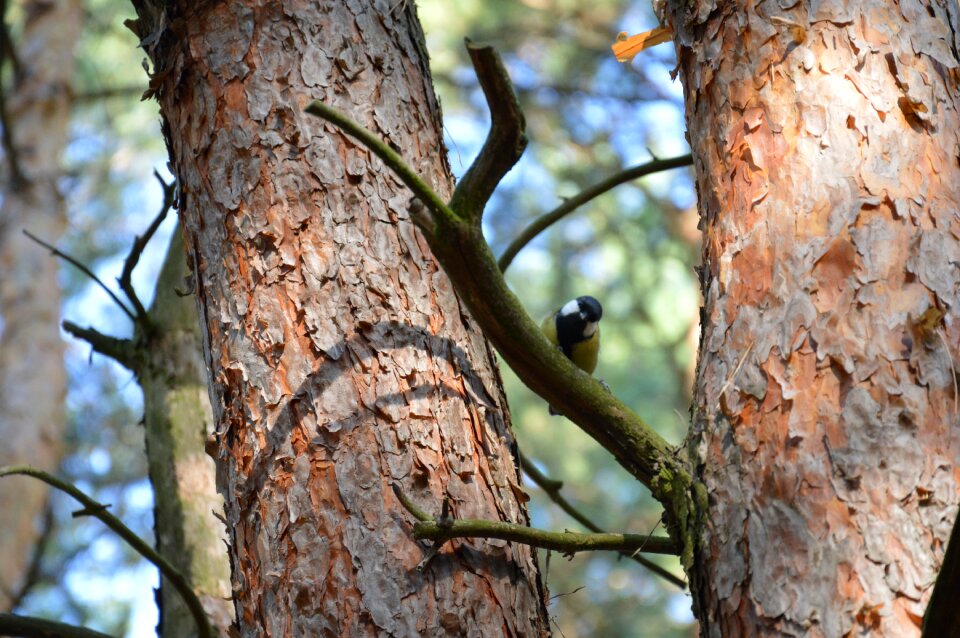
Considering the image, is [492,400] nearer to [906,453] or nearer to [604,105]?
[906,453]

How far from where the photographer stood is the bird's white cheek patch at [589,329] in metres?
4.38

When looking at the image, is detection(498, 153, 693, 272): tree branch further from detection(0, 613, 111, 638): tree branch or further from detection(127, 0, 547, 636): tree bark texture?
detection(0, 613, 111, 638): tree branch

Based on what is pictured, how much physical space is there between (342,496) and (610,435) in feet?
1.71

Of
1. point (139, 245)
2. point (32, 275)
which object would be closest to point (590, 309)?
point (139, 245)

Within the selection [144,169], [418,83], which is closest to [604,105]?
[144,169]

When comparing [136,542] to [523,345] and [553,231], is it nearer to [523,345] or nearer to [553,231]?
[523,345]

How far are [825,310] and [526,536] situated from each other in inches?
24.7

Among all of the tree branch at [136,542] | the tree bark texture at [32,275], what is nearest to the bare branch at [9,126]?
the tree bark texture at [32,275]

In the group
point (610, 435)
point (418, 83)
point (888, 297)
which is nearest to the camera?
point (888, 297)

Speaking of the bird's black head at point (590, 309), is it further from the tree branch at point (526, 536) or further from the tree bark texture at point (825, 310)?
the tree branch at point (526, 536)

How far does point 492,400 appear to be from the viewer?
6.29ft

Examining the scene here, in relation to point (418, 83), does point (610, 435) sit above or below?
below

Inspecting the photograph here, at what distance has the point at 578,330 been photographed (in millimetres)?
4422

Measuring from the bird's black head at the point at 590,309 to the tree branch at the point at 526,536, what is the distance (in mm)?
2579
